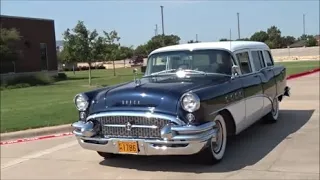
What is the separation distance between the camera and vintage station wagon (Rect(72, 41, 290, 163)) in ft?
18.3

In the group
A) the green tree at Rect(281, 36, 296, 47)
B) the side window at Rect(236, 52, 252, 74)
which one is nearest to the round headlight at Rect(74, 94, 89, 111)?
the side window at Rect(236, 52, 252, 74)

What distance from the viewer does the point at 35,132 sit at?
934cm

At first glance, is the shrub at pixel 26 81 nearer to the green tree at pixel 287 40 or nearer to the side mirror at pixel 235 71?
the side mirror at pixel 235 71

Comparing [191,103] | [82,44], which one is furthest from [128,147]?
[82,44]

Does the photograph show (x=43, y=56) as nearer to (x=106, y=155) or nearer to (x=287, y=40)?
(x=106, y=155)

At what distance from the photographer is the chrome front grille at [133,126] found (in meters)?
5.63

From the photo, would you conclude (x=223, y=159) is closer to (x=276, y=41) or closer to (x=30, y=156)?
(x=30, y=156)

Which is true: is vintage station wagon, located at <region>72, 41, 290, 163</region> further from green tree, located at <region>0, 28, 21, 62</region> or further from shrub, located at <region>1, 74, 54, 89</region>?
green tree, located at <region>0, 28, 21, 62</region>

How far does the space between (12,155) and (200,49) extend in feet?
11.6

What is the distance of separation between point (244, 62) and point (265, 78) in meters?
0.88

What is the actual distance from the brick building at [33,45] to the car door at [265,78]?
1303 inches

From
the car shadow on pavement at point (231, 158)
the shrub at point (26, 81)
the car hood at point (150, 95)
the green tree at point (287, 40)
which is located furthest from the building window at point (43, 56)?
the green tree at point (287, 40)

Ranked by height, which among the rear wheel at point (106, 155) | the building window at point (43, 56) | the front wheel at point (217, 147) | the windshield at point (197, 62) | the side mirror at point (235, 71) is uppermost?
the building window at point (43, 56)

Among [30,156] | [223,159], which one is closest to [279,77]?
[223,159]
